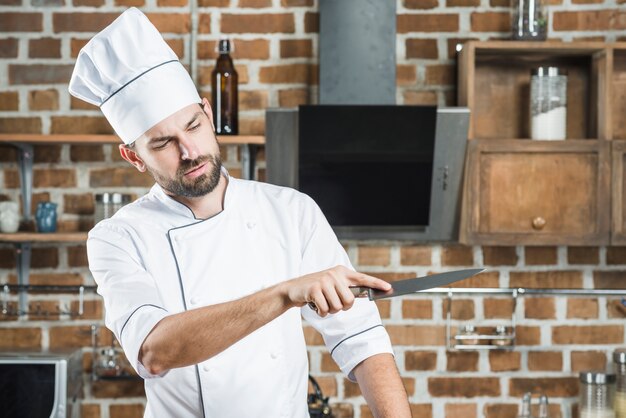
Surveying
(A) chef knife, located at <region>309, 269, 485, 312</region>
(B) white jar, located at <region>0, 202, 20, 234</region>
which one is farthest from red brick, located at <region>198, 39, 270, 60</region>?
(A) chef knife, located at <region>309, 269, 485, 312</region>

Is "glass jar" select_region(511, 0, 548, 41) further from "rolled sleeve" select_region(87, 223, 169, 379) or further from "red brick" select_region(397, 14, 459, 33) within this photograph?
"rolled sleeve" select_region(87, 223, 169, 379)

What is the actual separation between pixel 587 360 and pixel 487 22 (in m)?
1.13

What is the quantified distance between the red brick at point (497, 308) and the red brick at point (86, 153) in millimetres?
1325

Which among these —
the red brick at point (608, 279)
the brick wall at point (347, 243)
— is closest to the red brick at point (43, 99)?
the brick wall at point (347, 243)

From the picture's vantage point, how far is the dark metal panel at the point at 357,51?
2699mm

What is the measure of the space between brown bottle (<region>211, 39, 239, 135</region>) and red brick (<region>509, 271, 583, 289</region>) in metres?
1.03

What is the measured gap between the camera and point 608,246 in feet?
9.50

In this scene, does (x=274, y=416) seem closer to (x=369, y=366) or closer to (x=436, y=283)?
(x=369, y=366)

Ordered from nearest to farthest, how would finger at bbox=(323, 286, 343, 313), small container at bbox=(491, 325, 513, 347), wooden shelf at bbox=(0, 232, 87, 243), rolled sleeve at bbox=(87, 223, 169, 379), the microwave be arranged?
1. finger at bbox=(323, 286, 343, 313)
2. rolled sleeve at bbox=(87, 223, 169, 379)
3. the microwave
4. wooden shelf at bbox=(0, 232, 87, 243)
5. small container at bbox=(491, 325, 513, 347)

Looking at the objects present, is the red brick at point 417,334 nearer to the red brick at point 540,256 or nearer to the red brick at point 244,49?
the red brick at point 540,256

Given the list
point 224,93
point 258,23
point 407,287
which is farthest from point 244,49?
point 407,287

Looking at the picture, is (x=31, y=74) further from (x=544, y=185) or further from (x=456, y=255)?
(x=544, y=185)

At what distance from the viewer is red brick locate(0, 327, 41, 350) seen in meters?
2.89

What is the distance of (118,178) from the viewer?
2891mm
